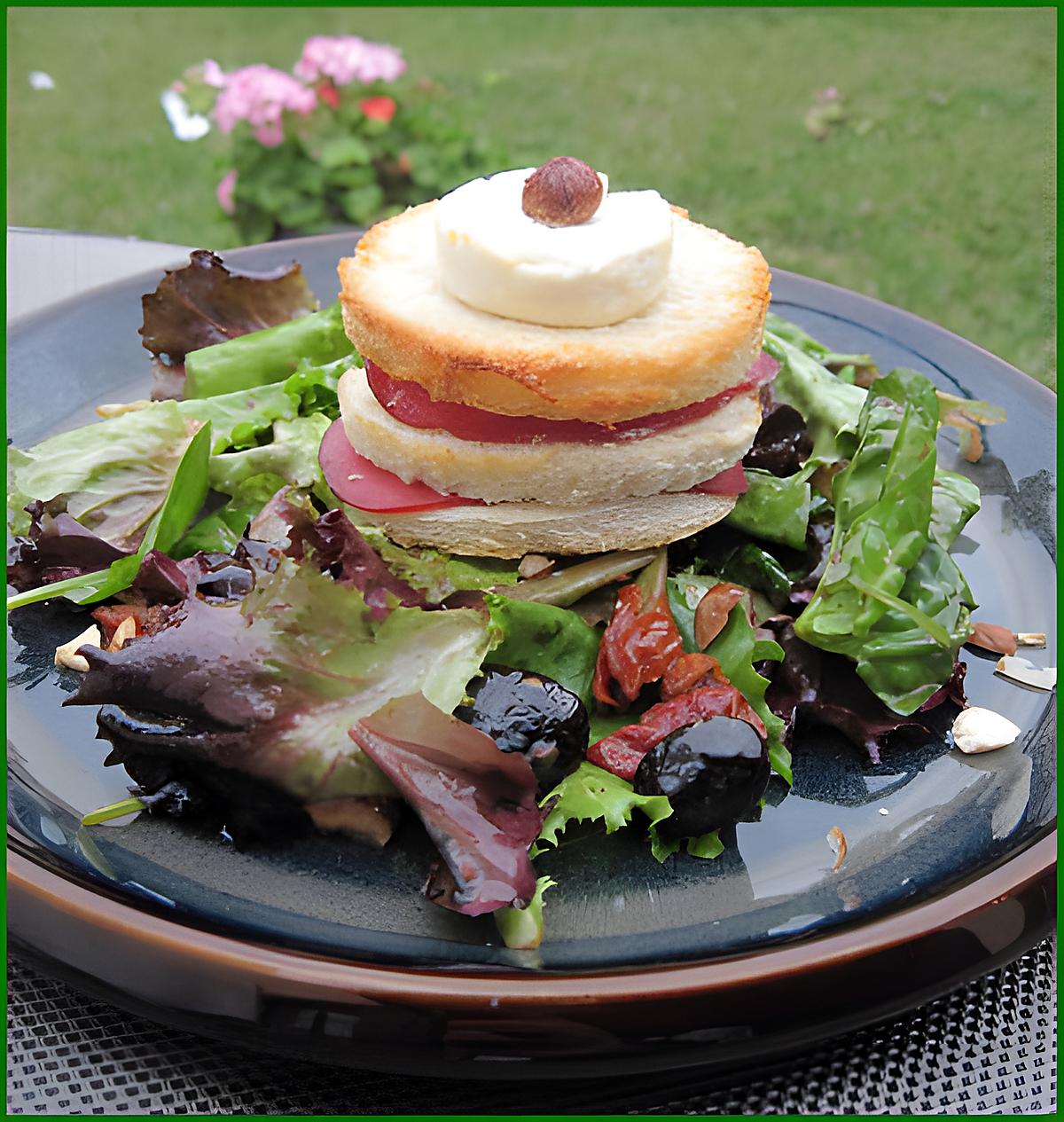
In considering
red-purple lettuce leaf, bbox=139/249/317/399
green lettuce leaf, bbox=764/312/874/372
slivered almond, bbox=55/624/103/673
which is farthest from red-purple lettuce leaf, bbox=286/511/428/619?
green lettuce leaf, bbox=764/312/874/372

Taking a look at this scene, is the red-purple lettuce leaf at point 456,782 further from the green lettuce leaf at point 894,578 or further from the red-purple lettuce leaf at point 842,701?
the green lettuce leaf at point 894,578

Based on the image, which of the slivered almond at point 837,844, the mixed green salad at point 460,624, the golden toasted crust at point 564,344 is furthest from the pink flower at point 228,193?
the slivered almond at point 837,844

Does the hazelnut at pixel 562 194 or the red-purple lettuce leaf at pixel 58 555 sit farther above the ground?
the hazelnut at pixel 562 194

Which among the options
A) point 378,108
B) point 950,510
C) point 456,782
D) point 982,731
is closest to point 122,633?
point 456,782

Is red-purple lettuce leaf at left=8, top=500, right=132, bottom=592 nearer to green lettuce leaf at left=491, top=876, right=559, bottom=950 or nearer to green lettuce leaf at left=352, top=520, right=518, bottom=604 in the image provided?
green lettuce leaf at left=352, top=520, right=518, bottom=604

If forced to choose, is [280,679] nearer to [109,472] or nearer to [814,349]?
[109,472]

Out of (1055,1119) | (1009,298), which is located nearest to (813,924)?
(1055,1119)
